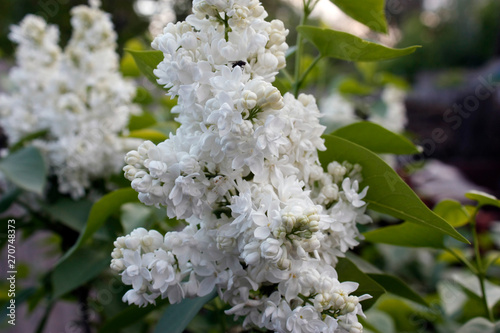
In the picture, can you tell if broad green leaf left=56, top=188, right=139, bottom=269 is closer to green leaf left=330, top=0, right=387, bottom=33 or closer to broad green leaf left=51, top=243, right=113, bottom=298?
broad green leaf left=51, top=243, right=113, bottom=298

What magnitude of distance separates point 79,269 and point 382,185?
1.98ft

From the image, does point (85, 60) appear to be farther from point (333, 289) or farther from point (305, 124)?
point (333, 289)

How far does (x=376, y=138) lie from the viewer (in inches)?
24.8

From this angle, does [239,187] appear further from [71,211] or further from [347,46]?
[71,211]

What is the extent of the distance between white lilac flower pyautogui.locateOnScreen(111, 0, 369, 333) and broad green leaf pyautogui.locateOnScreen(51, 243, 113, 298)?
40 centimetres

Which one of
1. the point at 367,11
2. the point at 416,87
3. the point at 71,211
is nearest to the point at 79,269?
the point at 71,211

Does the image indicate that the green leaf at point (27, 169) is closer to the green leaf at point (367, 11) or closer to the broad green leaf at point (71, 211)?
the broad green leaf at point (71, 211)

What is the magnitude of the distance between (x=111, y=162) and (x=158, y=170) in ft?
1.96

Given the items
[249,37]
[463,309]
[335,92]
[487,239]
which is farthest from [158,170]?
[487,239]

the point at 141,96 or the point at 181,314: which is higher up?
the point at 181,314

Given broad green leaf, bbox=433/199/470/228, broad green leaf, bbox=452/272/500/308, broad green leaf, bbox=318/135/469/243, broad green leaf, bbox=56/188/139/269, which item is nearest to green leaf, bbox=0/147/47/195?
broad green leaf, bbox=56/188/139/269

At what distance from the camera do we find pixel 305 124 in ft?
1.52

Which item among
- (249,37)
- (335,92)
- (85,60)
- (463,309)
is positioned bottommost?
(463,309)

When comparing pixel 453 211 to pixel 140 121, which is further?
pixel 140 121
